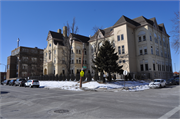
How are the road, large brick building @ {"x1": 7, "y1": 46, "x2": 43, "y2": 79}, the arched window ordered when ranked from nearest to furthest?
the road, the arched window, large brick building @ {"x1": 7, "y1": 46, "x2": 43, "y2": 79}

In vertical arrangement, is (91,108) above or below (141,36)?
below

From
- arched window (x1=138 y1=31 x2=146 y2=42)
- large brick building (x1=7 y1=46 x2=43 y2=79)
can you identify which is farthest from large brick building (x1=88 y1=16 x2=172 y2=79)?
large brick building (x1=7 y1=46 x2=43 y2=79)

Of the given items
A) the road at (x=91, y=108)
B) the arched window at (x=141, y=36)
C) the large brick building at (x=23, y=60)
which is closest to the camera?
the road at (x=91, y=108)

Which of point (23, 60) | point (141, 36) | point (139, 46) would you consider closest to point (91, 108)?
point (139, 46)

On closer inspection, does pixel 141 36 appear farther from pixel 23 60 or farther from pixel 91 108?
pixel 23 60

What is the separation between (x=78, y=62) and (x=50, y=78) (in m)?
11.0

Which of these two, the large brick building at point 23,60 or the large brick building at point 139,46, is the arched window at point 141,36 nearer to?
the large brick building at point 139,46

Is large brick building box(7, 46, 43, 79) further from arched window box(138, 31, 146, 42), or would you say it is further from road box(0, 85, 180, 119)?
road box(0, 85, 180, 119)

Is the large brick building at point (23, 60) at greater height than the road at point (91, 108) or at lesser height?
greater

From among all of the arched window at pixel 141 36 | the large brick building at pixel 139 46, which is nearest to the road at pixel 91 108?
the large brick building at pixel 139 46

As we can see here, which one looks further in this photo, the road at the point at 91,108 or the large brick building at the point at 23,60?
the large brick building at the point at 23,60

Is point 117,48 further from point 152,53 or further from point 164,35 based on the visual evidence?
point 164,35

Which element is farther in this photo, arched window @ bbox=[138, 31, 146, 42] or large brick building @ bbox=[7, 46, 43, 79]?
large brick building @ bbox=[7, 46, 43, 79]

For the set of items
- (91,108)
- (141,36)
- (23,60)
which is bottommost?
(91,108)
